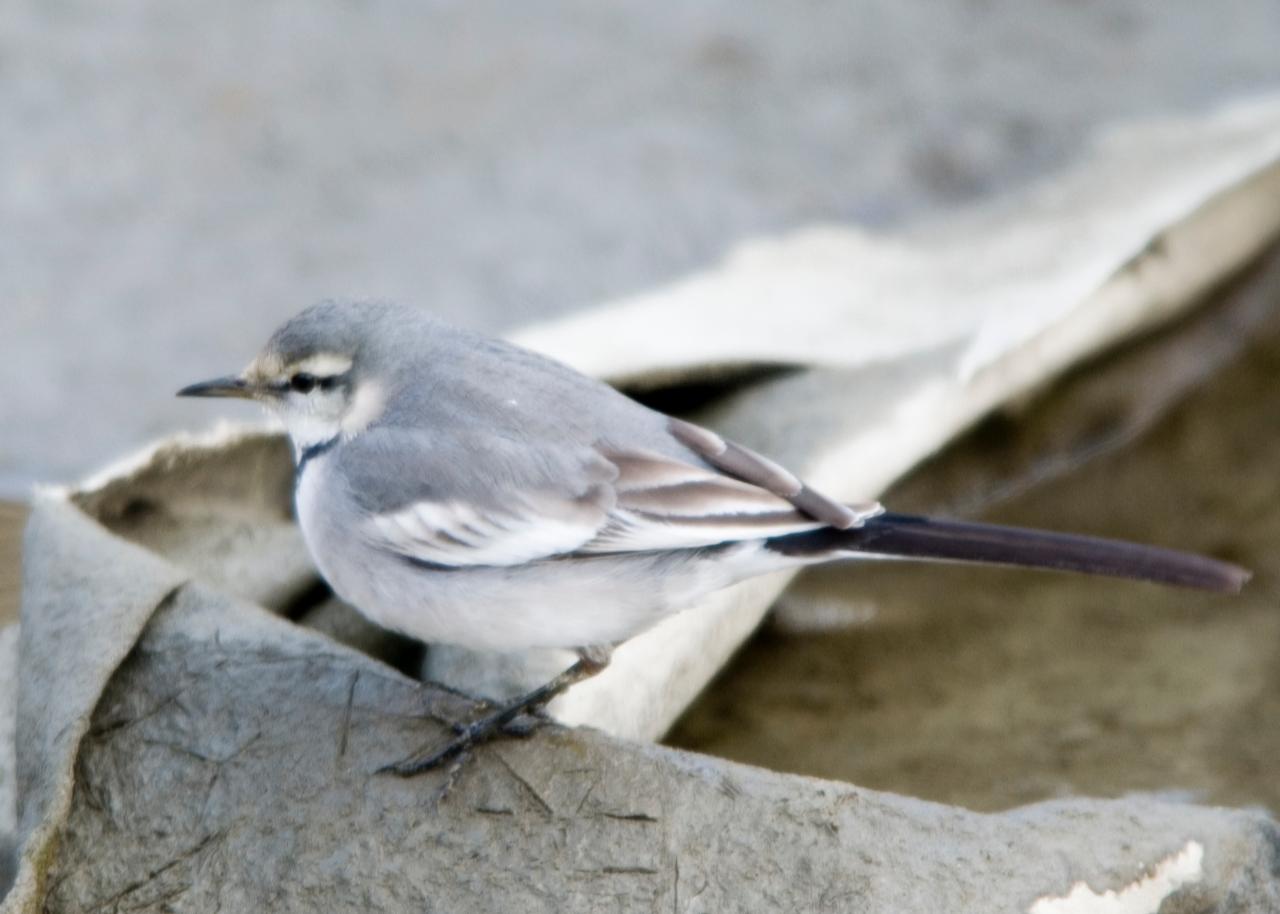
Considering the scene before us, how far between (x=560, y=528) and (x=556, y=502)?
0.05 m

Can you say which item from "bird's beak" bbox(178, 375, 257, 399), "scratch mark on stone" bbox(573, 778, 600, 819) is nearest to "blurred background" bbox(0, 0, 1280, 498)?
"bird's beak" bbox(178, 375, 257, 399)

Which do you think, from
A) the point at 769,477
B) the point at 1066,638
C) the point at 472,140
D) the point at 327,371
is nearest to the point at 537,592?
the point at 769,477

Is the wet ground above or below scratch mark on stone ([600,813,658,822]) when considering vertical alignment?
above

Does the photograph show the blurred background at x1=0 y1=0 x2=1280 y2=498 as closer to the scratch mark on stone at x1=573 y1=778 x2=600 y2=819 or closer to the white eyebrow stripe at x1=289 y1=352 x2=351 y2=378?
the white eyebrow stripe at x1=289 y1=352 x2=351 y2=378

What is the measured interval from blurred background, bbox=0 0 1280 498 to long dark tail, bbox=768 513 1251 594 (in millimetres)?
2817

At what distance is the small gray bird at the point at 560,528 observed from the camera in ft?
9.37

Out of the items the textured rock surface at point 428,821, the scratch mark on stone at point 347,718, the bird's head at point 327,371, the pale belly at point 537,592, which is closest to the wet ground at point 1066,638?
the textured rock surface at point 428,821

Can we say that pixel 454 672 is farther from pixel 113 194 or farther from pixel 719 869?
pixel 113 194

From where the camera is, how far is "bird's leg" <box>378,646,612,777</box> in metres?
2.85

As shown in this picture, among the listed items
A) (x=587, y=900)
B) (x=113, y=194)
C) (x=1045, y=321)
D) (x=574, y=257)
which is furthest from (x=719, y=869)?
(x=113, y=194)

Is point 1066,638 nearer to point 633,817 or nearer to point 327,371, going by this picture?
point 633,817

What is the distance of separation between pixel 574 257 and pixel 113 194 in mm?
1677

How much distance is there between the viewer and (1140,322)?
16.5 feet

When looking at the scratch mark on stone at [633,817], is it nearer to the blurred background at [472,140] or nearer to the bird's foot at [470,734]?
the bird's foot at [470,734]
